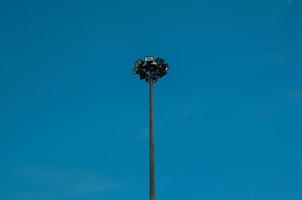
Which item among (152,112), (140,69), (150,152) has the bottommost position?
(150,152)

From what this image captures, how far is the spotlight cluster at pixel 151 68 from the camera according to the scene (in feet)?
143

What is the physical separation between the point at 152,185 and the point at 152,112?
5.83m

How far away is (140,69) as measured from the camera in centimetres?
4391

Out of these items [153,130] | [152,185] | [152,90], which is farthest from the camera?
[152,90]

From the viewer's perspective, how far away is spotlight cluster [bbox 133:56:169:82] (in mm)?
43688

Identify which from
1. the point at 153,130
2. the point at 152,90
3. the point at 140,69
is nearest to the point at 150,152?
the point at 153,130

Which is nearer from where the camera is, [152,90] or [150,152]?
[150,152]

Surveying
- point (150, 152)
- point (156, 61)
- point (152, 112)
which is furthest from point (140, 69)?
point (150, 152)

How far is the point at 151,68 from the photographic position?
4372cm

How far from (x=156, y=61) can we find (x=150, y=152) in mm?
8467

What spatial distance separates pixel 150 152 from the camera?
3788 cm

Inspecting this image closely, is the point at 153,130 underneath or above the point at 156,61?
underneath

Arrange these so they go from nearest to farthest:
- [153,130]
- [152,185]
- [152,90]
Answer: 1. [152,185]
2. [153,130]
3. [152,90]

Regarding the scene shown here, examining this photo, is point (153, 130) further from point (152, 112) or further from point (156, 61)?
point (156, 61)
